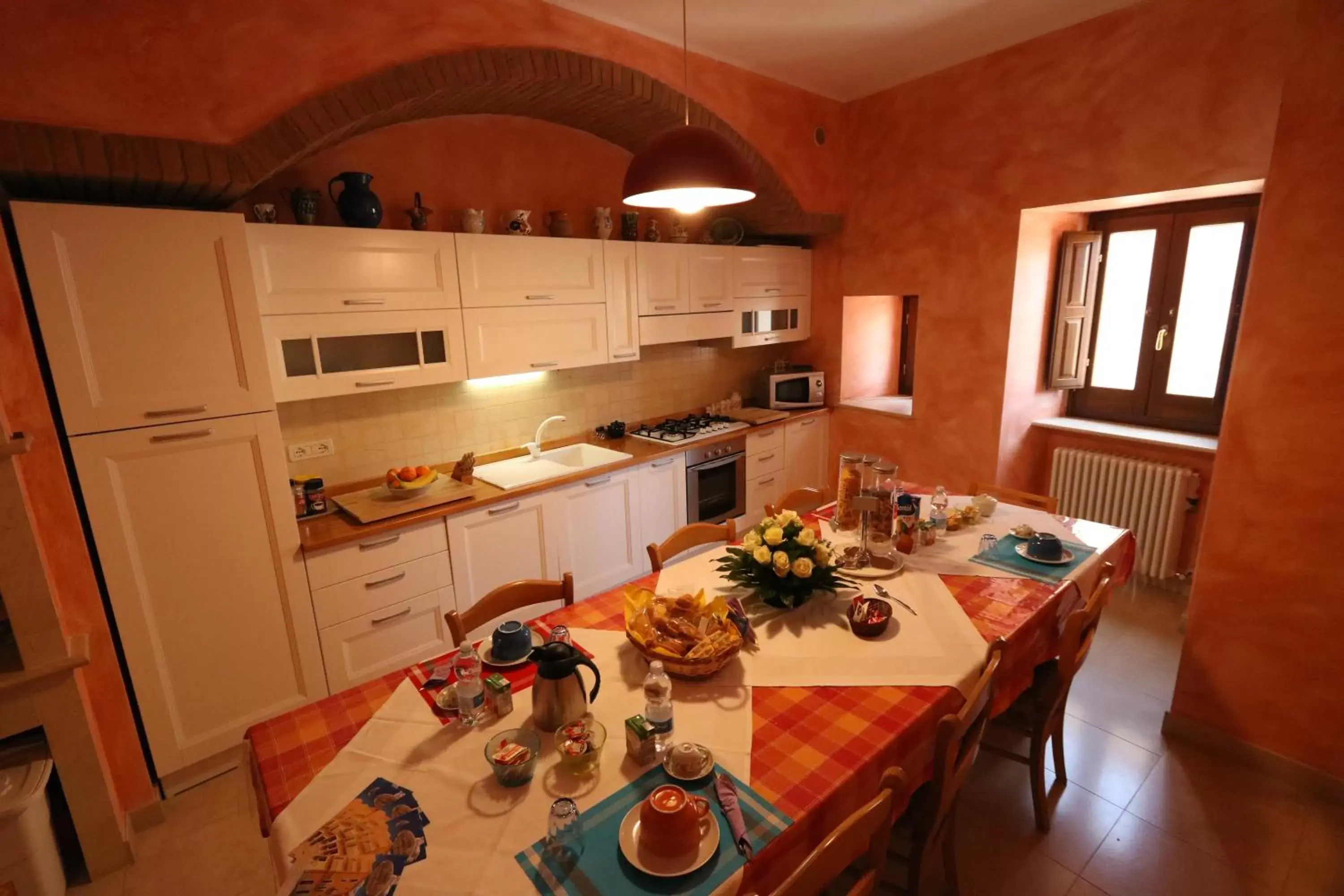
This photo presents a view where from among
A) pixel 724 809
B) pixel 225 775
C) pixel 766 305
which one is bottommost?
pixel 225 775

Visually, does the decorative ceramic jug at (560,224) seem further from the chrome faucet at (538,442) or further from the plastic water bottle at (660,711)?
the plastic water bottle at (660,711)

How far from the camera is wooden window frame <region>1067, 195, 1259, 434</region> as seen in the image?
124 inches

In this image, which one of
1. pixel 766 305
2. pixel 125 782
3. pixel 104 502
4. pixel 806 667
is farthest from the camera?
pixel 766 305

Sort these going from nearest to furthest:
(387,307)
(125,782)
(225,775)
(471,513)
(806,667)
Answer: (806,667) → (125,782) → (225,775) → (387,307) → (471,513)

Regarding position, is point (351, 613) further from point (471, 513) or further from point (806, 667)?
point (806, 667)

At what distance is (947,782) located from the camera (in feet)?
4.69

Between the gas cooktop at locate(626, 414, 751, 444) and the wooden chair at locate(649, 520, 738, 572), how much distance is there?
4.01 feet

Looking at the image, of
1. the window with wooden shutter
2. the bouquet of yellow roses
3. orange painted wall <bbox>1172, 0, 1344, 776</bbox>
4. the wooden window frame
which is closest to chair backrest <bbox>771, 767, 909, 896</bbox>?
the bouquet of yellow roses

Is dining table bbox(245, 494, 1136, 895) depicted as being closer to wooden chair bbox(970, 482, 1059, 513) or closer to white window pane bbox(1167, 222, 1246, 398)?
wooden chair bbox(970, 482, 1059, 513)

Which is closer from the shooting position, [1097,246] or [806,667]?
[806,667]

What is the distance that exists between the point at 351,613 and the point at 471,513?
62cm

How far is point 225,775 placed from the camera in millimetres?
2371

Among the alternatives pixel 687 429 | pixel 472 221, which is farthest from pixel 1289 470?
pixel 472 221

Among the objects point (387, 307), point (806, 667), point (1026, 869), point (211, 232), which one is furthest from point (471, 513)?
point (1026, 869)
